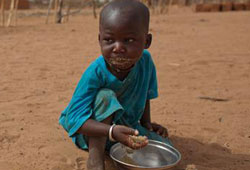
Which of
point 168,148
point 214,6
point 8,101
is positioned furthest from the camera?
point 214,6

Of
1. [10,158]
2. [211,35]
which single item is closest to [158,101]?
[10,158]

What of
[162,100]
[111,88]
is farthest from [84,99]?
[162,100]

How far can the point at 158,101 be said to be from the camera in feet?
11.8

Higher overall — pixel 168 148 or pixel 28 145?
pixel 168 148

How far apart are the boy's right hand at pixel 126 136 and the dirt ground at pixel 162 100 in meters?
0.43

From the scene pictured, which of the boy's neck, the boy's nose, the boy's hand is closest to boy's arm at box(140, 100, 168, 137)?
the boy's hand

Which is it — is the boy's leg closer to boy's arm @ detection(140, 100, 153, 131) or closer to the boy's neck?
the boy's neck

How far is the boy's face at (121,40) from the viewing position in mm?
1938

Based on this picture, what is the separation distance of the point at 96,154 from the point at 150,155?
1.27 ft

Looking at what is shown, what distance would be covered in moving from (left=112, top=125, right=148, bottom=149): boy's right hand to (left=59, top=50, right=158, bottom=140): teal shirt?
0.21 meters

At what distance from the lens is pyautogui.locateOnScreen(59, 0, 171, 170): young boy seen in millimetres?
1943

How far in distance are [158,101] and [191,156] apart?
1.20 meters

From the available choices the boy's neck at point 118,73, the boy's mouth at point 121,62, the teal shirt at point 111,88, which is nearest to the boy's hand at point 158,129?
the teal shirt at point 111,88

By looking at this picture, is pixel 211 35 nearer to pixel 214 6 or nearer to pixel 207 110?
pixel 207 110
